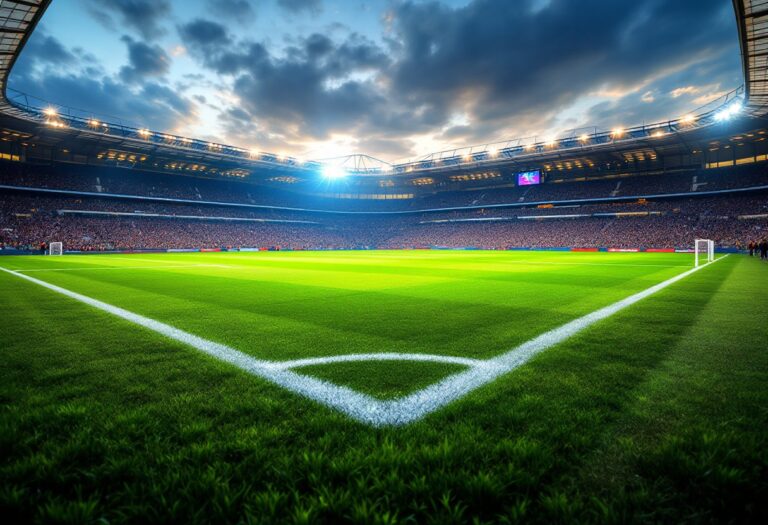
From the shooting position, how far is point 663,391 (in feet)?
10.4

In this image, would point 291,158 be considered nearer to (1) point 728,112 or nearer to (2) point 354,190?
(2) point 354,190

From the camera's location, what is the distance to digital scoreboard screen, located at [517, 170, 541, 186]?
63.6 m

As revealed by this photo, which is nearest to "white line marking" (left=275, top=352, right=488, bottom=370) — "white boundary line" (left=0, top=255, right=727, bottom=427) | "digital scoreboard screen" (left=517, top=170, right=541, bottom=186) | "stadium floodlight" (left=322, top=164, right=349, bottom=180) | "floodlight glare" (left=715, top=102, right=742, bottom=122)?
"white boundary line" (left=0, top=255, right=727, bottom=427)

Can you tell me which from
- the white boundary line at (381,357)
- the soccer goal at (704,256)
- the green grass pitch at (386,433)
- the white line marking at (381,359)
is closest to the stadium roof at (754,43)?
the soccer goal at (704,256)

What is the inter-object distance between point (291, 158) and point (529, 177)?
1690 inches

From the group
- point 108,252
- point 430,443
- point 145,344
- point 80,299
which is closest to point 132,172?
point 108,252

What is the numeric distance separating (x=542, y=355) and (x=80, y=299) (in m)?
10.1

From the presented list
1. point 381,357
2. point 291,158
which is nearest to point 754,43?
point 381,357

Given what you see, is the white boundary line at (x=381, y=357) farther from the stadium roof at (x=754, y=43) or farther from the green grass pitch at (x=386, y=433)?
the stadium roof at (x=754, y=43)

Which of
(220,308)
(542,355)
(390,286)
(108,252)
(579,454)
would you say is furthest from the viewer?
(108,252)

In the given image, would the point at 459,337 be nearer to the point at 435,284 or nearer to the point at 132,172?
the point at 435,284

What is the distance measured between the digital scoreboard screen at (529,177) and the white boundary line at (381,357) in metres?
64.2

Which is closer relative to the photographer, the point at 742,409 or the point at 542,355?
the point at 742,409

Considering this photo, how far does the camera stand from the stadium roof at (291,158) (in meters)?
19.3
